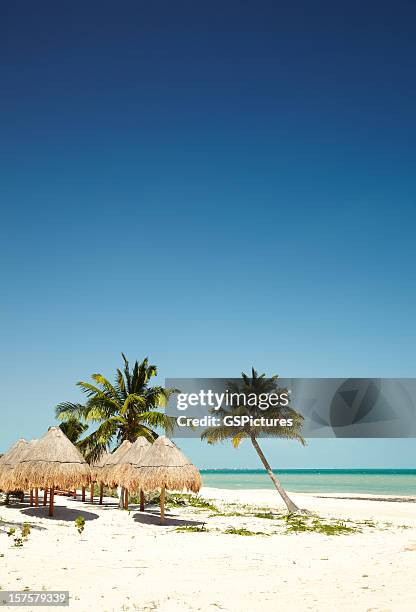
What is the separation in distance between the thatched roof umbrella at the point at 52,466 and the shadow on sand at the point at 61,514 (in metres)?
0.38

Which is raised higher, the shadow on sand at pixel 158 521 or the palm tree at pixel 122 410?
the palm tree at pixel 122 410

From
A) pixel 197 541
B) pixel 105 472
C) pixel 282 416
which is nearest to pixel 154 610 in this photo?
pixel 197 541

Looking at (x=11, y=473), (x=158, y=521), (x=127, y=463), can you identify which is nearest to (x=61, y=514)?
(x=11, y=473)

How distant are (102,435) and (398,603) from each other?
17.6 metres

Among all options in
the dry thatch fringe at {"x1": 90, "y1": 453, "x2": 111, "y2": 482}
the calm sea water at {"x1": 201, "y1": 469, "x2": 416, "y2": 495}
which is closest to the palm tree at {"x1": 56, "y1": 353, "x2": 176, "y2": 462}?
the dry thatch fringe at {"x1": 90, "y1": 453, "x2": 111, "y2": 482}

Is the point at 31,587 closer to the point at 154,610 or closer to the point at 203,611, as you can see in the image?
the point at 154,610

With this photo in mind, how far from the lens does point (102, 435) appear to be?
947 inches

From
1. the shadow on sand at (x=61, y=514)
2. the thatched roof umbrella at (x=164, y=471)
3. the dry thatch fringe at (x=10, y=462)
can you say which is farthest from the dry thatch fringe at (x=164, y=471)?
the dry thatch fringe at (x=10, y=462)

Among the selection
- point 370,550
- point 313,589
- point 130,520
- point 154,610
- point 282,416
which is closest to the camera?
point 154,610

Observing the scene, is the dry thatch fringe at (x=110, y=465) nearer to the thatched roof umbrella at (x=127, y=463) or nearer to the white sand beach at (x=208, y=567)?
the thatched roof umbrella at (x=127, y=463)

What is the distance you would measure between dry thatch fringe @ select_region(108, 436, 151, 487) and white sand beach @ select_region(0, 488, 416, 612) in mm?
1501

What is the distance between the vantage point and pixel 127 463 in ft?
62.7

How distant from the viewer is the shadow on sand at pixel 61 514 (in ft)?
59.0

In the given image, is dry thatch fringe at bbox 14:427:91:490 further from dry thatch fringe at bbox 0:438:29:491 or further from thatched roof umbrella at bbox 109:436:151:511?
thatched roof umbrella at bbox 109:436:151:511
